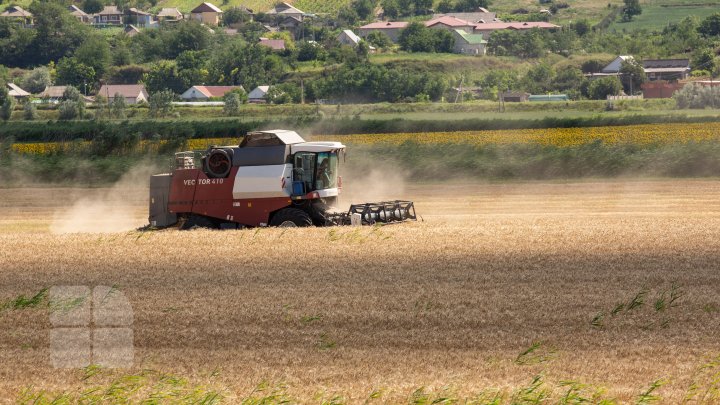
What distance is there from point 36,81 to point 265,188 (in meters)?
122

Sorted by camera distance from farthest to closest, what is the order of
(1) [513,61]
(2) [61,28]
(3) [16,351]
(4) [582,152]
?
(2) [61,28], (1) [513,61], (4) [582,152], (3) [16,351]

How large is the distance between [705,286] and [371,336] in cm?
659

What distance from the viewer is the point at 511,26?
17800 cm

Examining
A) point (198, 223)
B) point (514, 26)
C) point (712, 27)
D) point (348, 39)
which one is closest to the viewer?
point (198, 223)

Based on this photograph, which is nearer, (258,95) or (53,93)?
(258,95)

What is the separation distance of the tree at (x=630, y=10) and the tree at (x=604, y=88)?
65060mm

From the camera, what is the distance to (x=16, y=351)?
18.2 metres

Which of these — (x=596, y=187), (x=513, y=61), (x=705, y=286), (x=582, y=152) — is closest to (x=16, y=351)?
(x=705, y=286)

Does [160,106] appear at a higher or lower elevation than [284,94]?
lower

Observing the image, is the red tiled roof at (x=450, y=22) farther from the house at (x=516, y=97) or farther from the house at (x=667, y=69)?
the house at (x=516, y=97)

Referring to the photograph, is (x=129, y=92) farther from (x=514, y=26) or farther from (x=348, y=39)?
(x=514, y=26)

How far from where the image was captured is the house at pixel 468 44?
158625mm

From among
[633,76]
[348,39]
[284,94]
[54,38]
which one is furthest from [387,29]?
[284,94]

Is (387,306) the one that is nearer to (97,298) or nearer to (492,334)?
(492,334)
